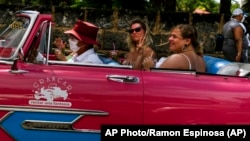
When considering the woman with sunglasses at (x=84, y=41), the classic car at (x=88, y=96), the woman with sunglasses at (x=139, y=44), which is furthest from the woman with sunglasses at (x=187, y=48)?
the woman with sunglasses at (x=84, y=41)

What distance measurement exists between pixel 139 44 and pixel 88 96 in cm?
142

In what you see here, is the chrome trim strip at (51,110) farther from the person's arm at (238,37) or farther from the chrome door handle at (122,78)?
the person's arm at (238,37)

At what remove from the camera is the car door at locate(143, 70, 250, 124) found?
130 inches

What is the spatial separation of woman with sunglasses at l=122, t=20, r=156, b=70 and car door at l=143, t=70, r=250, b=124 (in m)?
0.80

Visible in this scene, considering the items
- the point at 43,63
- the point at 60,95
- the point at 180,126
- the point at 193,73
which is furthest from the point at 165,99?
the point at 43,63

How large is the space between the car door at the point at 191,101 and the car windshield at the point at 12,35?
100 cm

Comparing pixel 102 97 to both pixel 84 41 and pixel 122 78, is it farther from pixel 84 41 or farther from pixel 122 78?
pixel 84 41

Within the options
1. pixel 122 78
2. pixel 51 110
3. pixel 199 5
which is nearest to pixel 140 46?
pixel 122 78

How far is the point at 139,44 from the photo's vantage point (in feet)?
14.8

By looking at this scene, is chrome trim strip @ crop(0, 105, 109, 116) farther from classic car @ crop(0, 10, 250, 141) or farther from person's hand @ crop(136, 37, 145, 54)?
person's hand @ crop(136, 37, 145, 54)

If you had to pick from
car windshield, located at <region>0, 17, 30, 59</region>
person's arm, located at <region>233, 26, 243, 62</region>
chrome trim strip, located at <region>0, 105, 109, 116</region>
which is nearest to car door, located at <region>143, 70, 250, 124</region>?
chrome trim strip, located at <region>0, 105, 109, 116</region>

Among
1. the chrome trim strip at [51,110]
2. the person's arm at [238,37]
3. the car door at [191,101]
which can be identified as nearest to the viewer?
the chrome trim strip at [51,110]

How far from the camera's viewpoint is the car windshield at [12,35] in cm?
352

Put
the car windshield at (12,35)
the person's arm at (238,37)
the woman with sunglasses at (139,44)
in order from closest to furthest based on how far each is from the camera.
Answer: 1. the car windshield at (12,35)
2. the woman with sunglasses at (139,44)
3. the person's arm at (238,37)
